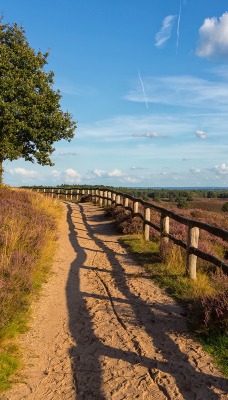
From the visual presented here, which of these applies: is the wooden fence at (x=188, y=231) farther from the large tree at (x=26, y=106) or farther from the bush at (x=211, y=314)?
the large tree at (x=26, y=106)

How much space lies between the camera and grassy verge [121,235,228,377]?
5656 mm

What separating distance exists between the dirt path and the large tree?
16.4 m

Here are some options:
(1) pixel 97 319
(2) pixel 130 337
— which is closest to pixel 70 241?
(1) pixel 97 319

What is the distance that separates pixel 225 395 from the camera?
434 centimetres

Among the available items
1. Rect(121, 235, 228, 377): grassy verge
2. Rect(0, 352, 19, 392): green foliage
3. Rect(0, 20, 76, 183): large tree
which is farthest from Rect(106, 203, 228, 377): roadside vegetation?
Rect(0, 20, 76, 183): large tree

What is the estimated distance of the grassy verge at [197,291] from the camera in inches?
223

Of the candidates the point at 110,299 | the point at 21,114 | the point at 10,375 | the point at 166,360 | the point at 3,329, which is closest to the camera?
the point at 10,375

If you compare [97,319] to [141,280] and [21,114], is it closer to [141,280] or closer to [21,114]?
[141,280]

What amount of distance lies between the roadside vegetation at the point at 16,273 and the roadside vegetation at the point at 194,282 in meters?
2.87

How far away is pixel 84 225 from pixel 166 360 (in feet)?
42.8

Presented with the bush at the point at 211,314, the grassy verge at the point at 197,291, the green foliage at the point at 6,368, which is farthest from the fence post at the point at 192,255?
the green foliage at the point at 6,368

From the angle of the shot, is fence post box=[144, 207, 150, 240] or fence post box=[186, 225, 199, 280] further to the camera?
fence post box=[144, 207, 150, 240]

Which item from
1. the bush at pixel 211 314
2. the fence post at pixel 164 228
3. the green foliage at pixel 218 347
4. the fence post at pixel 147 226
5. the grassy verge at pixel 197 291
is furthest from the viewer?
the fence post at pixel 147 226

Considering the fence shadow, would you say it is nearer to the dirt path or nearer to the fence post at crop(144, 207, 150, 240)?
the dirt path
